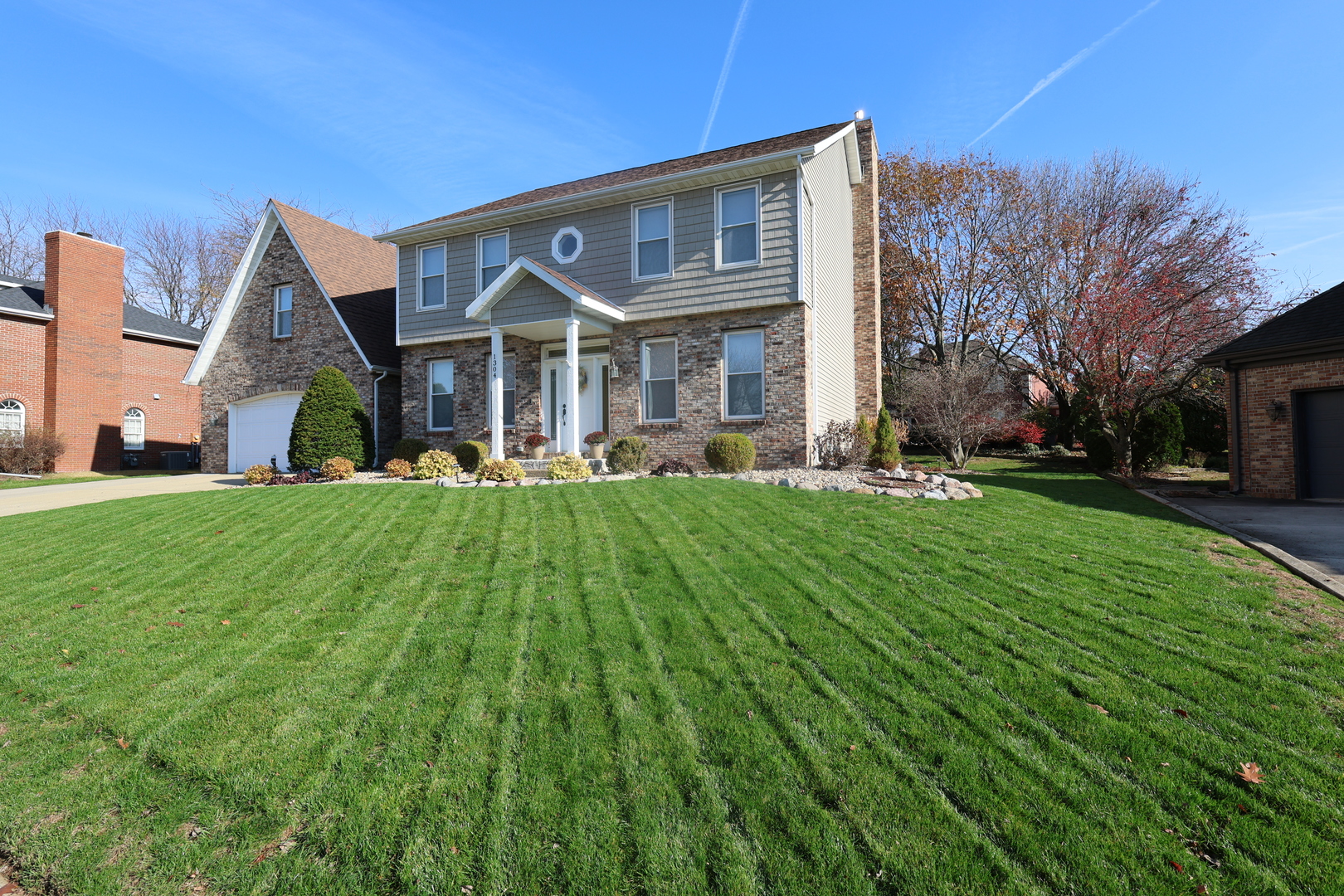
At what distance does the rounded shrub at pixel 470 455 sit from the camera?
45.2ft

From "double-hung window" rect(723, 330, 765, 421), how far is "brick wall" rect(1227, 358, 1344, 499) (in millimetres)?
9687

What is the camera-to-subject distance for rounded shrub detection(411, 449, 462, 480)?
496 inches

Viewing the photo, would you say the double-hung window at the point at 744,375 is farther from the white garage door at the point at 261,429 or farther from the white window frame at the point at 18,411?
the white window frame at the point at 18,411

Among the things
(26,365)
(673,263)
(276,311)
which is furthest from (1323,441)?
(26,365)

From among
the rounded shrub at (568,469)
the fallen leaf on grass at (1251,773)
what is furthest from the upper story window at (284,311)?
the fallen leaf on grass at (1251,773)

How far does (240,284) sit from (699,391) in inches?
580

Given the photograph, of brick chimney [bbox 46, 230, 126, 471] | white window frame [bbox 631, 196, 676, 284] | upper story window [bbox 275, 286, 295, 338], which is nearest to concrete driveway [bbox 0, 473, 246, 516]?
upper story window [bbox 275, 286, 295, 338]

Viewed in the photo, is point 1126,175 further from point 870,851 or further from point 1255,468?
point 870,851

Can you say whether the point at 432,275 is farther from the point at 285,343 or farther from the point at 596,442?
the point at 596,442

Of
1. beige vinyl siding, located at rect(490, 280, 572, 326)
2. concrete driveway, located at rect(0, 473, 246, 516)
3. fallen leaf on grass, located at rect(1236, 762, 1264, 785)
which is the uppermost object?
beige vinyl siding, located at rect(490, 280, 572, 326)

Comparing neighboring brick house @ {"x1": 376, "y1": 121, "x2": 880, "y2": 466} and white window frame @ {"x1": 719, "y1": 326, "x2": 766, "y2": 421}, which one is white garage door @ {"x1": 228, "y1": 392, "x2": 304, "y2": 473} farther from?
white window frame @ {"x1": 719, "y1": 326, "x2": 766, "y2": 421}

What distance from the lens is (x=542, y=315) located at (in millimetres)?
13625

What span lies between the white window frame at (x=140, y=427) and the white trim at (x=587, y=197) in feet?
48.8

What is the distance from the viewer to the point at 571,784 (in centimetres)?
284
